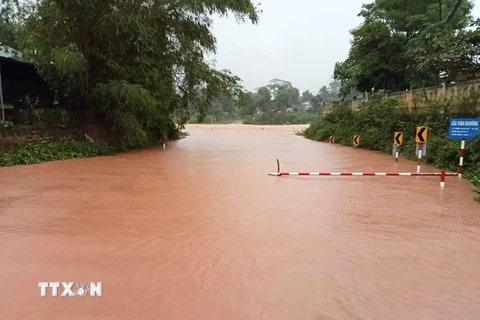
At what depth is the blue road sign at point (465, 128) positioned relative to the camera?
9.57 meters

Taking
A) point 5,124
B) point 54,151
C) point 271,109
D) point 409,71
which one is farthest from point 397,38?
point 271,109

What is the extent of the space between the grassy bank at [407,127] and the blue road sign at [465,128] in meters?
1.09

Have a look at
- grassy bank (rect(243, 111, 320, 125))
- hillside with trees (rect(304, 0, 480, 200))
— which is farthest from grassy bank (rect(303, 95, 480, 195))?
grassy bank (rect(243, 111, 320, 125))

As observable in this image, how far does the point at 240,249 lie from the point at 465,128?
7.68 meters

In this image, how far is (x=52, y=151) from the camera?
44.9 feet

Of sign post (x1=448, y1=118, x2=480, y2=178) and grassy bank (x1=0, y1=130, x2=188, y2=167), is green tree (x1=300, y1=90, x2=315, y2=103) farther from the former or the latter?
sign post (x1=448, y1=118, x2=480, y2=178)

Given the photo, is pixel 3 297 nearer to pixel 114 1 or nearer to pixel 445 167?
pixel 445 167

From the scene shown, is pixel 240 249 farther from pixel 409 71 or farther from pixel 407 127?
pixel 409 71

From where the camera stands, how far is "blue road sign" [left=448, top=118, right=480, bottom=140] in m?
9.57

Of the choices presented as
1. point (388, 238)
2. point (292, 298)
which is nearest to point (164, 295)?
point (292, 298)

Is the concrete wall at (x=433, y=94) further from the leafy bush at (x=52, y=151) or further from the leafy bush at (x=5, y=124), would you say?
the leafy bush at (x=5, y=124)

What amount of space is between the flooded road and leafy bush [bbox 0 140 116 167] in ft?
11.2

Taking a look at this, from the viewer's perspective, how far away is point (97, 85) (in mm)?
14969

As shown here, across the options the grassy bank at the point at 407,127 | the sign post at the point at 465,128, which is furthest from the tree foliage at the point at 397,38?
the sign post at the point at 465,128
